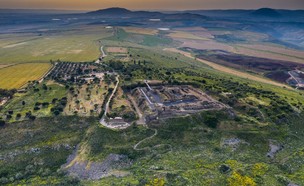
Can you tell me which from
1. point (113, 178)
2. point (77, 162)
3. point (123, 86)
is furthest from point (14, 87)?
point (113, 178)

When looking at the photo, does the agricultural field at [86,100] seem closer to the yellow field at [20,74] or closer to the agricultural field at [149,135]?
the agricultural field at [149,135]

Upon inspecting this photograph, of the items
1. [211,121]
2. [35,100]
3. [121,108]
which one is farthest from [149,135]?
[35,100]

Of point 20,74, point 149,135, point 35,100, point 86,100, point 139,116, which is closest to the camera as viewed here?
point 149,135

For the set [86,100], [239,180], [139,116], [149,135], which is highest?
[86,100]

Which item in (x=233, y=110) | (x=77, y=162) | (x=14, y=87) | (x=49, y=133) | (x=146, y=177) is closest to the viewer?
(x=146, y=177)

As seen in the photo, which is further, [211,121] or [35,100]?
[35,100]

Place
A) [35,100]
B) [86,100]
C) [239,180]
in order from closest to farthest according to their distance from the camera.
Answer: [239,180] → [86,100] → [35,100]

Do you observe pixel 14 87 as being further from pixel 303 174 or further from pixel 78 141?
pixel 303 174

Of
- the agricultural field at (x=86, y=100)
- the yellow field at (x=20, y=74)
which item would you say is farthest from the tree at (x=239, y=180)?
the yellow field at (x=20, y=74)

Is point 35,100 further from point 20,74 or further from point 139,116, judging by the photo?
point 20,74
